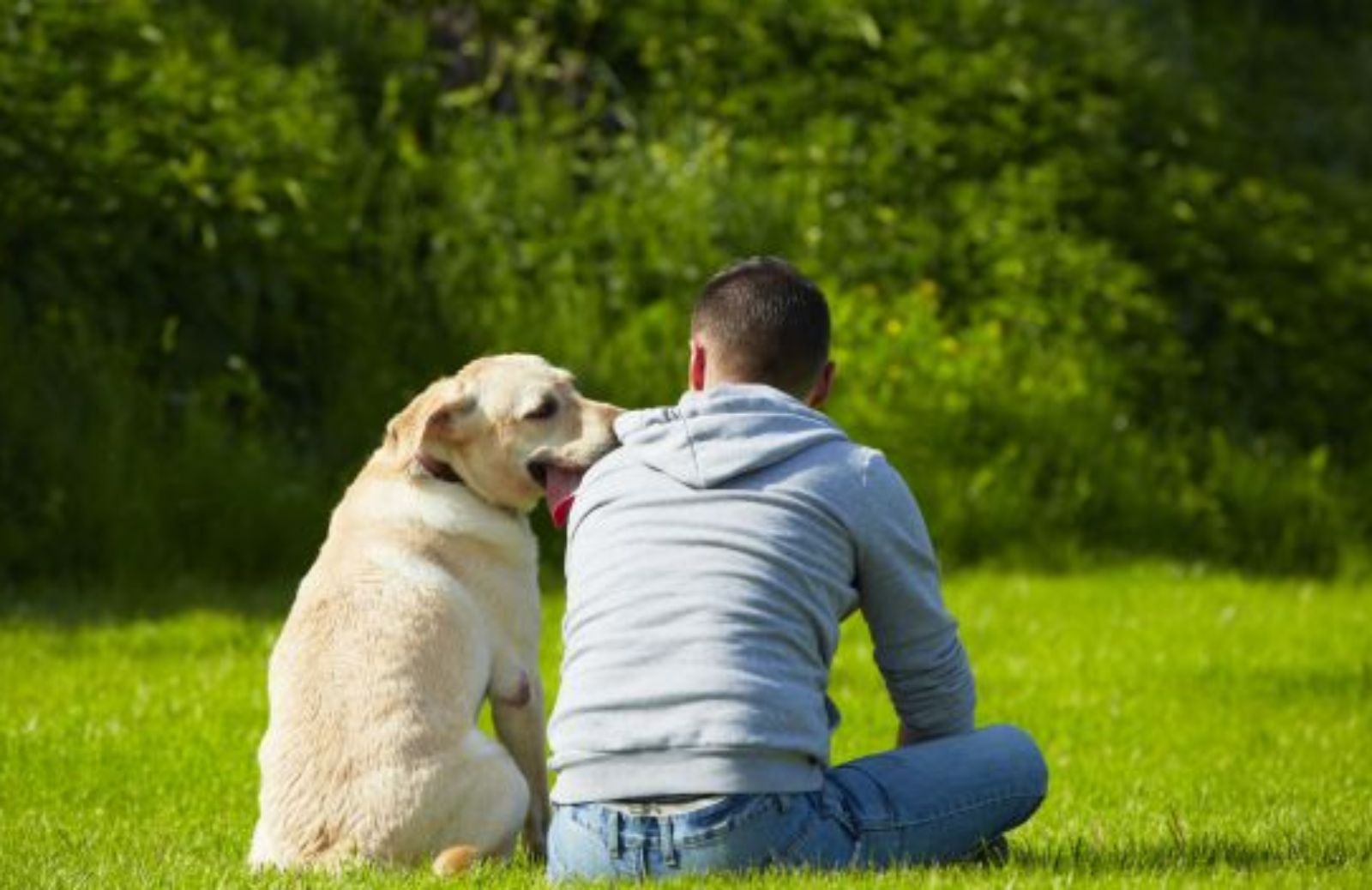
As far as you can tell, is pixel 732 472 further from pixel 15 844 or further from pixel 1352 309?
pixel 1352 309

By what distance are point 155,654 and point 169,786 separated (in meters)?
2.26

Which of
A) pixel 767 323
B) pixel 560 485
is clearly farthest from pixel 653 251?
pixel 767 323

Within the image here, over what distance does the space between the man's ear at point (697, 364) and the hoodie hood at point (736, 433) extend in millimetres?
152

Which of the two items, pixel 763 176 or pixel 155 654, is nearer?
pixel 155 654

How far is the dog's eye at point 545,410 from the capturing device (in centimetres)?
592

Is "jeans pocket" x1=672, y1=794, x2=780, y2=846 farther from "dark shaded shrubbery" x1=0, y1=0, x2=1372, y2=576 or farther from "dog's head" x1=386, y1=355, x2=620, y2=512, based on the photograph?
"dark shaded shrubbery" x1=0, y1=0, x2=1372, y2=576

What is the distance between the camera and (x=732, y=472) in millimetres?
5121

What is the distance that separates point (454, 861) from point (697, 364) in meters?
1.20

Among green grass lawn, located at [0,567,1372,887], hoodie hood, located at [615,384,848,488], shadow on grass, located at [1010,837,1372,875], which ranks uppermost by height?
hoodie hood, located at [615,384,848,488]

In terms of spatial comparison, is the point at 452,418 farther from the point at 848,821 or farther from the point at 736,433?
the point at 848,821

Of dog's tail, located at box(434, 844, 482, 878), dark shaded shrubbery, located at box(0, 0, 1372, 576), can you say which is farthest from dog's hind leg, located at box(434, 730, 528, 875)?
dark shaded shrubbery, located at box(0, 0, 1372, 576)

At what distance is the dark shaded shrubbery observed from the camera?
11.2 m

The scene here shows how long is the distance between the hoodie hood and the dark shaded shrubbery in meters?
5.98

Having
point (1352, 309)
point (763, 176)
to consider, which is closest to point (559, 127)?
point (763, 176)
